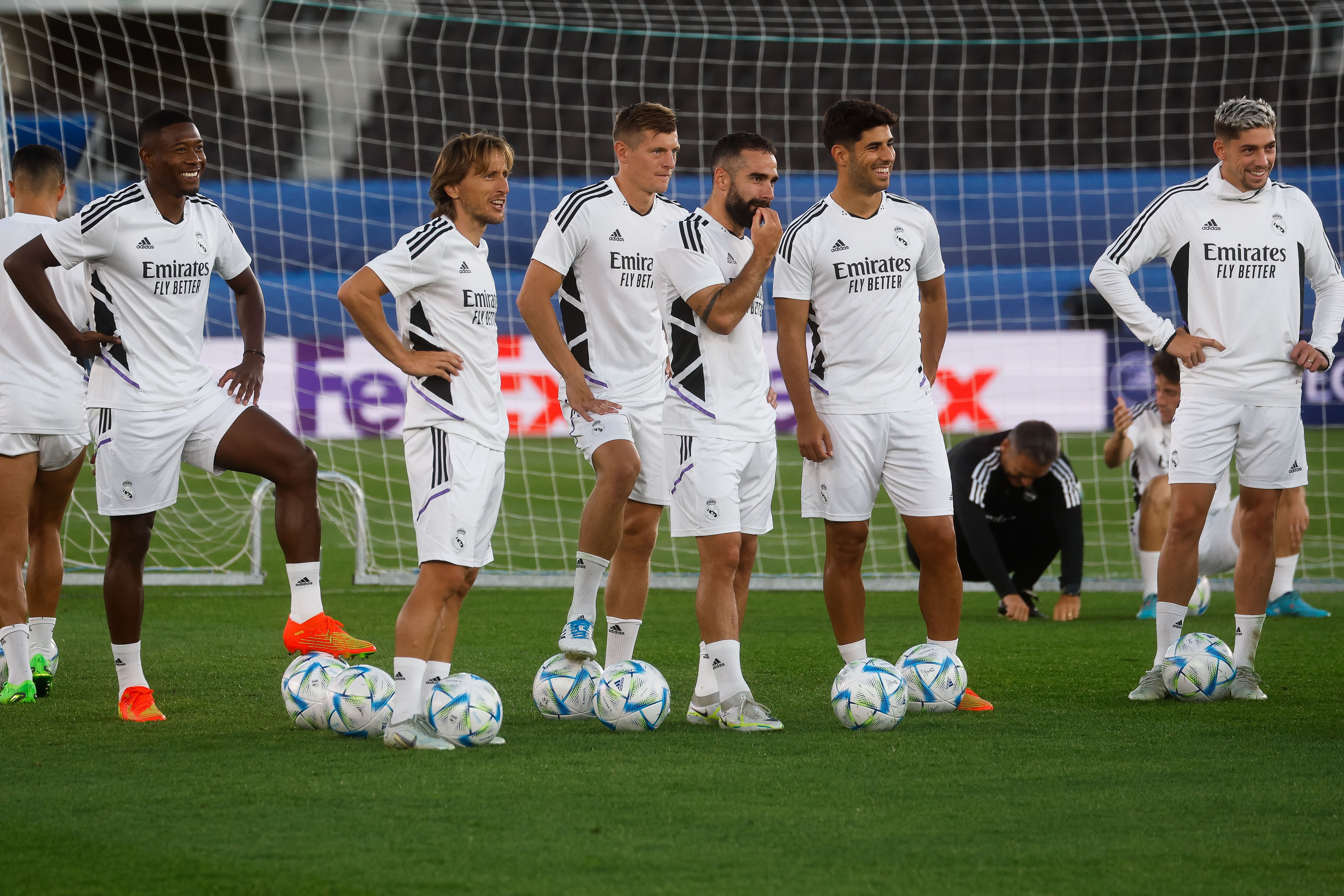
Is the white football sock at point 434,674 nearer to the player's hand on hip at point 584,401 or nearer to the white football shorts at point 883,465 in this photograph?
the player's hand on hip at point 584,401

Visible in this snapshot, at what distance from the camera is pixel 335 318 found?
70.8 ft

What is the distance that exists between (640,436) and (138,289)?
73.9 inches

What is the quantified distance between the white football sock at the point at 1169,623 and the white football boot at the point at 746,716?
1.67m

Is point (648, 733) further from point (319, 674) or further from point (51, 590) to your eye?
point (51, 590)

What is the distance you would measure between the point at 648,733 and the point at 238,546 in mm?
7702

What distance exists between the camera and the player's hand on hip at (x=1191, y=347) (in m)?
5.79

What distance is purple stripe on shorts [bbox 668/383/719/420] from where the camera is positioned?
17.3 feet

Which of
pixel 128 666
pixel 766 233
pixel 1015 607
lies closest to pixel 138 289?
pixel 128 666

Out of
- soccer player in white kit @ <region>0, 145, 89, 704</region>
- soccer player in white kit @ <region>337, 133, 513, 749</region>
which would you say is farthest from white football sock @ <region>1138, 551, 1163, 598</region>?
soccer player in white kit @ <region>0, 145, 89, 704</region>

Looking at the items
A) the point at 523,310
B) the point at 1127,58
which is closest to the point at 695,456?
the point at 523,310

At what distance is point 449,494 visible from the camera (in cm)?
475

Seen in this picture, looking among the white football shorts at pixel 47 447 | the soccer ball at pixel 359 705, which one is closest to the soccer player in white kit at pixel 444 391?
the soccer ball at pixel 359 705

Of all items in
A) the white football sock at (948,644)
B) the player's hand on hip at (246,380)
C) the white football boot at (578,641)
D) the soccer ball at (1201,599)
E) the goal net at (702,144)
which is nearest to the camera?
the white football boot at (578,641)

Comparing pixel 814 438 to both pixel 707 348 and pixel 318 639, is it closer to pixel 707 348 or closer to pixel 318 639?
pixel 707 348
